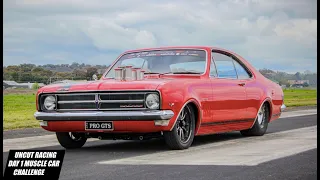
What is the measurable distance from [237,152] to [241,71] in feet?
10.2

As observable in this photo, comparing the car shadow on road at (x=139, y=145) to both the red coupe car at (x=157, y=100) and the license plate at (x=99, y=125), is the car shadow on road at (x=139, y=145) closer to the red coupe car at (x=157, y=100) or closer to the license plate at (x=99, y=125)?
the red coupe car at (x=157, y=100)

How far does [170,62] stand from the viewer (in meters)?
12.0

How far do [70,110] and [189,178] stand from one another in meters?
3.50

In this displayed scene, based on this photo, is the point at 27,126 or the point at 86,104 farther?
the point at 27,126

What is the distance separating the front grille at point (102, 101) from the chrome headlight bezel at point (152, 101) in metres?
0.05

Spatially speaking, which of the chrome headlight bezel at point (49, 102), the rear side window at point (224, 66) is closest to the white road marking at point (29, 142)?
the chrome headlight bezel at point (49, 102)

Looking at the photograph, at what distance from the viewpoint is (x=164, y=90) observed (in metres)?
10.3

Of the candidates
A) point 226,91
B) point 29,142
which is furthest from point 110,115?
point 29,142

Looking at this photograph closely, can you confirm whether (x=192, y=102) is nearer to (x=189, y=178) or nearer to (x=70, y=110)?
(x=70, y=110)

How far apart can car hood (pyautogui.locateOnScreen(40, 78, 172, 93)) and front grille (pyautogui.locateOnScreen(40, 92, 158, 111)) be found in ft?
0.25

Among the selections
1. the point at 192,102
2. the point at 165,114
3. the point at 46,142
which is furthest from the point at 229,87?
the point at 46,142

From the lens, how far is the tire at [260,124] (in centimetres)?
1330

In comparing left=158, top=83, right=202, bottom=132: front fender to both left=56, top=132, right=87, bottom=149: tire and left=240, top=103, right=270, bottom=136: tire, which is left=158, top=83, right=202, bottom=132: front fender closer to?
left=56, top=132, right=87, bottom=149: tire

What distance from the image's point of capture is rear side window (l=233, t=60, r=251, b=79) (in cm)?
1300
